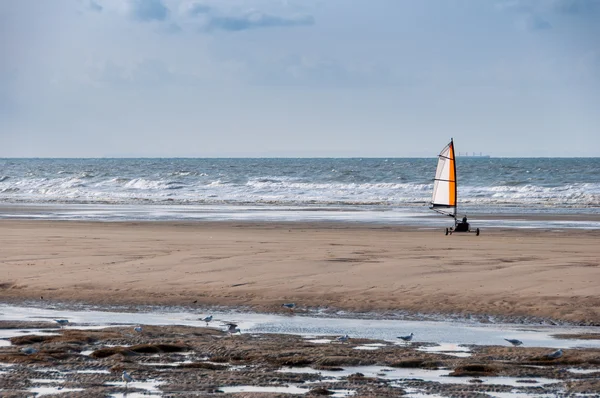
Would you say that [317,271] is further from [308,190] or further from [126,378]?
[308,190]

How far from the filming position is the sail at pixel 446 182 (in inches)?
989

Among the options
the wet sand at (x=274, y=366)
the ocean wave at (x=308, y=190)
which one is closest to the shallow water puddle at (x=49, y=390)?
the wet sand at (x=274, y=366)

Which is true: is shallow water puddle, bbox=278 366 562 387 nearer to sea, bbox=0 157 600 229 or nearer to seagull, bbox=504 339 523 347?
seagull, bbox=504 339 523 347

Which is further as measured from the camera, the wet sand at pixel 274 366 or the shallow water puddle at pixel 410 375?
the shallow water puddle at pixel 410 375

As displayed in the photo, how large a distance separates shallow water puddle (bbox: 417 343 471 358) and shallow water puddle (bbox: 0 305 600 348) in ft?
0.85

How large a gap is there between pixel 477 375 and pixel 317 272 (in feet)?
23.1

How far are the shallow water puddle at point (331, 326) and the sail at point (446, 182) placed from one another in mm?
14688

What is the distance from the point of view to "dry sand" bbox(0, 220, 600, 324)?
12.1 metres

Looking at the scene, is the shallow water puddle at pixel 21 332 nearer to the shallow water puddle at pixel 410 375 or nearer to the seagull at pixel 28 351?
the seagull at pixel 28 351

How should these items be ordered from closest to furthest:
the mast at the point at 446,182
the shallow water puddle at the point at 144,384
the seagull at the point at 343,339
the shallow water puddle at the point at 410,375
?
the shallow water puddle at the point at 144,384 → the shallow water puddle at the point at 410,375 → the seagull at the point at 343,339 → the mast at the point at 446,182

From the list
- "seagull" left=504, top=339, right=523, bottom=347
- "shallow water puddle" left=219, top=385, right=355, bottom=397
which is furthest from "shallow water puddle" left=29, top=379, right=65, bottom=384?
"seagull" left=504, top=339, right=523, bottom=347

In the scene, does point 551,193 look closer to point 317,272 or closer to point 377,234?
point 377,234

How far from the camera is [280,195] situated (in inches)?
2031

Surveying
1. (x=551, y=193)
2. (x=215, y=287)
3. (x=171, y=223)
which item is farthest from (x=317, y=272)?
(x=551, y=193)
